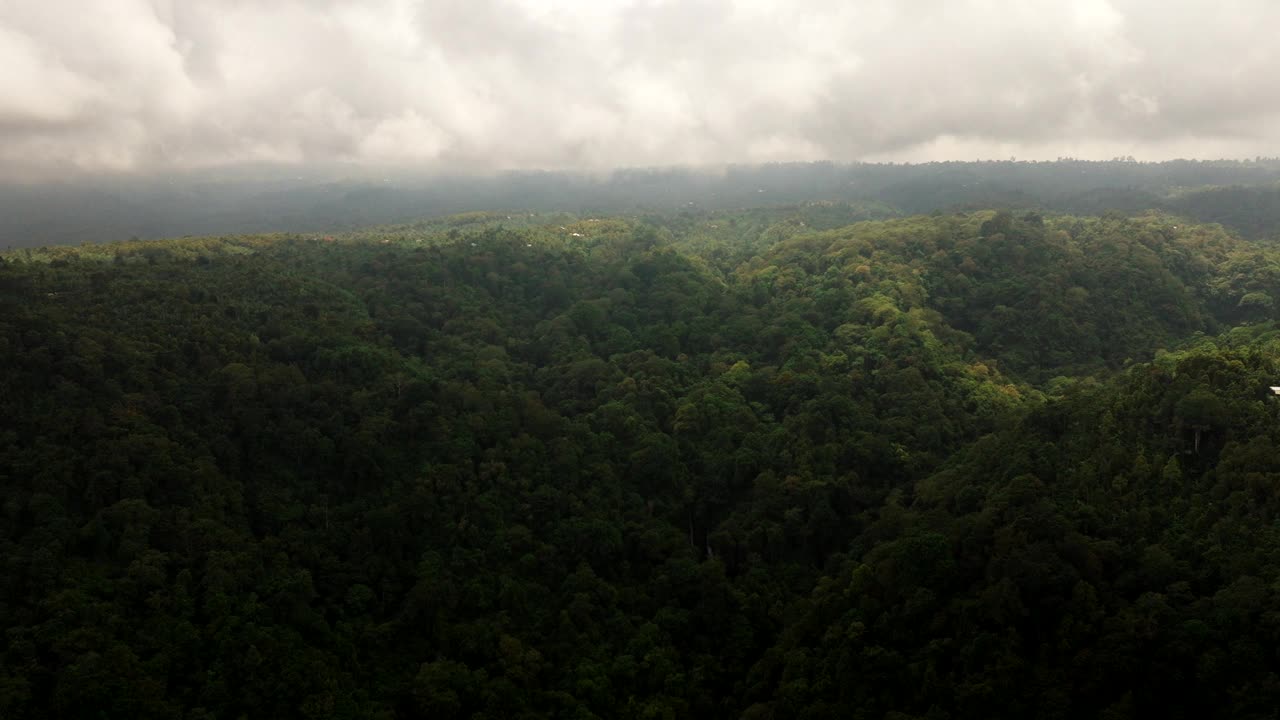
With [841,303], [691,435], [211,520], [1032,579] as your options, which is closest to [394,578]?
[211,520]

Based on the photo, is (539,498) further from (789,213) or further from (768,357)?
(789,213)

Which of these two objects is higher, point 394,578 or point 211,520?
point 211,520

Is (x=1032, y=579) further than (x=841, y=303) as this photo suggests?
No

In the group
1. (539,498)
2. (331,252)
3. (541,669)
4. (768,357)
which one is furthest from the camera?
(331,252)

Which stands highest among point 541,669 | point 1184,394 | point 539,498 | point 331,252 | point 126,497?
point 331,252

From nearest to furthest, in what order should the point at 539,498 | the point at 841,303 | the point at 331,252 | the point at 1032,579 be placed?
1. the point at 1032,579
2. the point at 539,498
3. the point at 841,303
4. the point at 331,252

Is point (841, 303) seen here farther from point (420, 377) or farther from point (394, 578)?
point (394, 578)

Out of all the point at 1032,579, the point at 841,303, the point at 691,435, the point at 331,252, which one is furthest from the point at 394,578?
the point at 331,252
